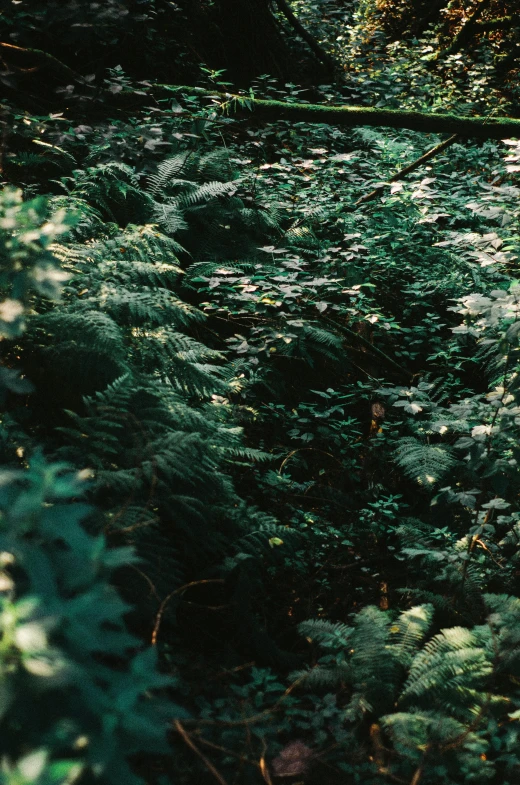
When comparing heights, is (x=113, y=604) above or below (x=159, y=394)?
above

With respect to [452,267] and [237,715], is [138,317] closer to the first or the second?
[237,715]

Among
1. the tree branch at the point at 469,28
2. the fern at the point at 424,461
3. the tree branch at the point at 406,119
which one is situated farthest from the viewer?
the tree branch at the point at 469,28

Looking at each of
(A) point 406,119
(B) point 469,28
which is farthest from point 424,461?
(B) point 469,28

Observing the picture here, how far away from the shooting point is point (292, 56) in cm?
909

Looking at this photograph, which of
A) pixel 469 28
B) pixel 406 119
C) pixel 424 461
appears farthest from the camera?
pixel 469 28

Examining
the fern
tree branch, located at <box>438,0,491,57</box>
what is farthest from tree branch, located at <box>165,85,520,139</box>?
tree branch, located at <box>438,0,491,57</box>

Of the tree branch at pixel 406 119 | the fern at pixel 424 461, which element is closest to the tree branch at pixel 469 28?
the tree branch at pixel 406 119

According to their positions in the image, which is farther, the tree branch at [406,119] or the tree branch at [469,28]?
the tree branch at [469,28]

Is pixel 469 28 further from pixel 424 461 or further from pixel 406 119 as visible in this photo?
pixel 424 461

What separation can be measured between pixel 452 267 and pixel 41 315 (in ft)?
12.5

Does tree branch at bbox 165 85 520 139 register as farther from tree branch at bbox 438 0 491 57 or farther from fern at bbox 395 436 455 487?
tree branch at bbox 438 0 491 57

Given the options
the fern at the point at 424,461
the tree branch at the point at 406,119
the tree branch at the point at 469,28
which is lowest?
the fern at the point at 424,461

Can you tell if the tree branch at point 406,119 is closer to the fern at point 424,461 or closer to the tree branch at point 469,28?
the fern at point 424,461

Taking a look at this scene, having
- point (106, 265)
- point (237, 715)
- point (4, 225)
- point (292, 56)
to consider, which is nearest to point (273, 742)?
point (237, 715)
